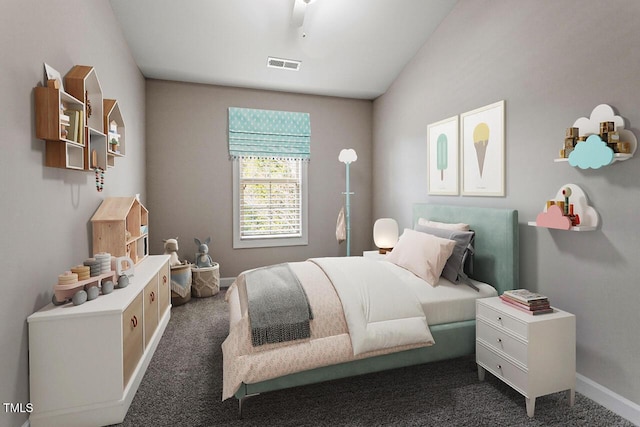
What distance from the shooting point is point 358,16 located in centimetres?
331

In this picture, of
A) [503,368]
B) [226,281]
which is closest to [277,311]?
[503,368]

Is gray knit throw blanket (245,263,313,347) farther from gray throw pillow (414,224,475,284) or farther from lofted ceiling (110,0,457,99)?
lofted ceiling (110,0,457,99)

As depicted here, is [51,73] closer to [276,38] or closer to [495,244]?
[276,38]

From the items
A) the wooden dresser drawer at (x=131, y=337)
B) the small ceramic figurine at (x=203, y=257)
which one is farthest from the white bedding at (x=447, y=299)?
the small ceramic figurine at (x=203, y=257)

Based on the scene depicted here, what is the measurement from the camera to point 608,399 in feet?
6.34

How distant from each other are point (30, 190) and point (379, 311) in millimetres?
2078

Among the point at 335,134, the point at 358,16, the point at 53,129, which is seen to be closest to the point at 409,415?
the point at 53,129

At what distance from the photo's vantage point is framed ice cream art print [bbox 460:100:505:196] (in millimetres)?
2689

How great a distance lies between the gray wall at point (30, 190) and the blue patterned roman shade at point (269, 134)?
1.94 metres

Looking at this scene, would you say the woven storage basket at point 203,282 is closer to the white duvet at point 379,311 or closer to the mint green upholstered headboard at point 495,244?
the white duvet at point 379,311

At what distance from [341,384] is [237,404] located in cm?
67

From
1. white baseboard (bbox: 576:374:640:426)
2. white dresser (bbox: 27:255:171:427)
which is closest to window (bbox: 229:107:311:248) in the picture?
white dresser (bbox: 27:255:171:427)

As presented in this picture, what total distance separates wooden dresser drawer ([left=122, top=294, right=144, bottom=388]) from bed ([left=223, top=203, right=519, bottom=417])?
546mm

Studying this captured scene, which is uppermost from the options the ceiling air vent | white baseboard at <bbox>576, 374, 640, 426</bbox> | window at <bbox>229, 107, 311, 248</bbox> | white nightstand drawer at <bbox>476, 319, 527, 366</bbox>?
the ceiling air vent
